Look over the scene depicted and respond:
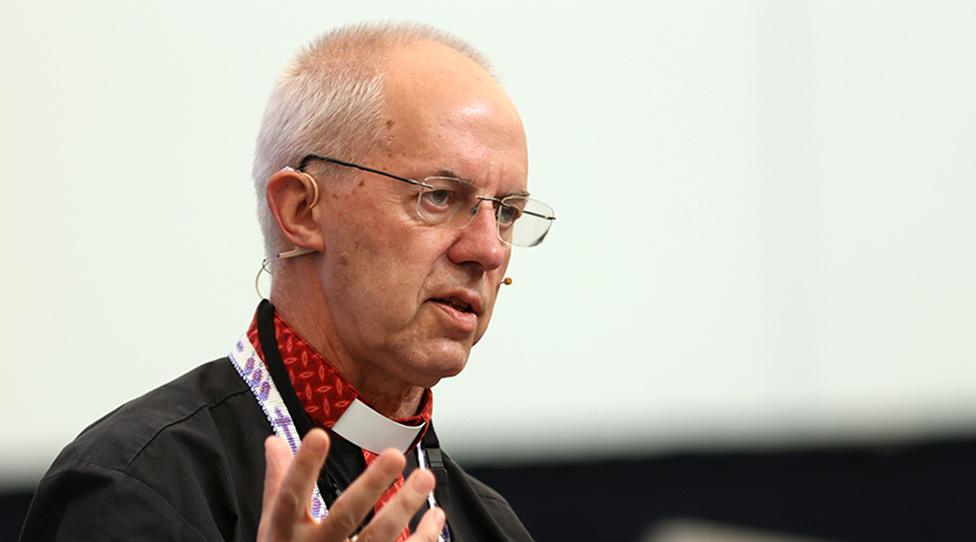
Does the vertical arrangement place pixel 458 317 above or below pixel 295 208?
below

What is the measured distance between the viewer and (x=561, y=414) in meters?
4.67

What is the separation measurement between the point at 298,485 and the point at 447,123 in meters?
0.84

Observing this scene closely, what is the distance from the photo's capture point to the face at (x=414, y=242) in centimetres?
250

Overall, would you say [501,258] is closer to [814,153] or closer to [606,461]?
[606,461]

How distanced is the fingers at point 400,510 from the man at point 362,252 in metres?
0.46

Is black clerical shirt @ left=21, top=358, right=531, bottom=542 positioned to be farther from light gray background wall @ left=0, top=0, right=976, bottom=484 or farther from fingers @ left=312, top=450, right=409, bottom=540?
light gray background wall @ left=0, top=0, right=976, bottom=484

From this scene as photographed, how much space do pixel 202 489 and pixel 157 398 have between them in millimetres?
215

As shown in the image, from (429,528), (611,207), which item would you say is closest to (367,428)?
(429,528)

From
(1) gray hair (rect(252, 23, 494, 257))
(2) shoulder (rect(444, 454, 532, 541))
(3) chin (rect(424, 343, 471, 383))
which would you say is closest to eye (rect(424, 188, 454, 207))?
(1) gray hair (rect(252, 23, 494, 257))

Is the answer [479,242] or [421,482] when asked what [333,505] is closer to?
[421,482]

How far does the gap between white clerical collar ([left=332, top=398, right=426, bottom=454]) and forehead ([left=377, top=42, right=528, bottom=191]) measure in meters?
0.40

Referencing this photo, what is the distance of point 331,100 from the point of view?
2561mm

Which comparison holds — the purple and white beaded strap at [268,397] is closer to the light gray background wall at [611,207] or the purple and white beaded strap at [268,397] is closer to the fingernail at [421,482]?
the fingernail at [421,482]

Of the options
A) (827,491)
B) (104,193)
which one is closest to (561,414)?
(827,491)
